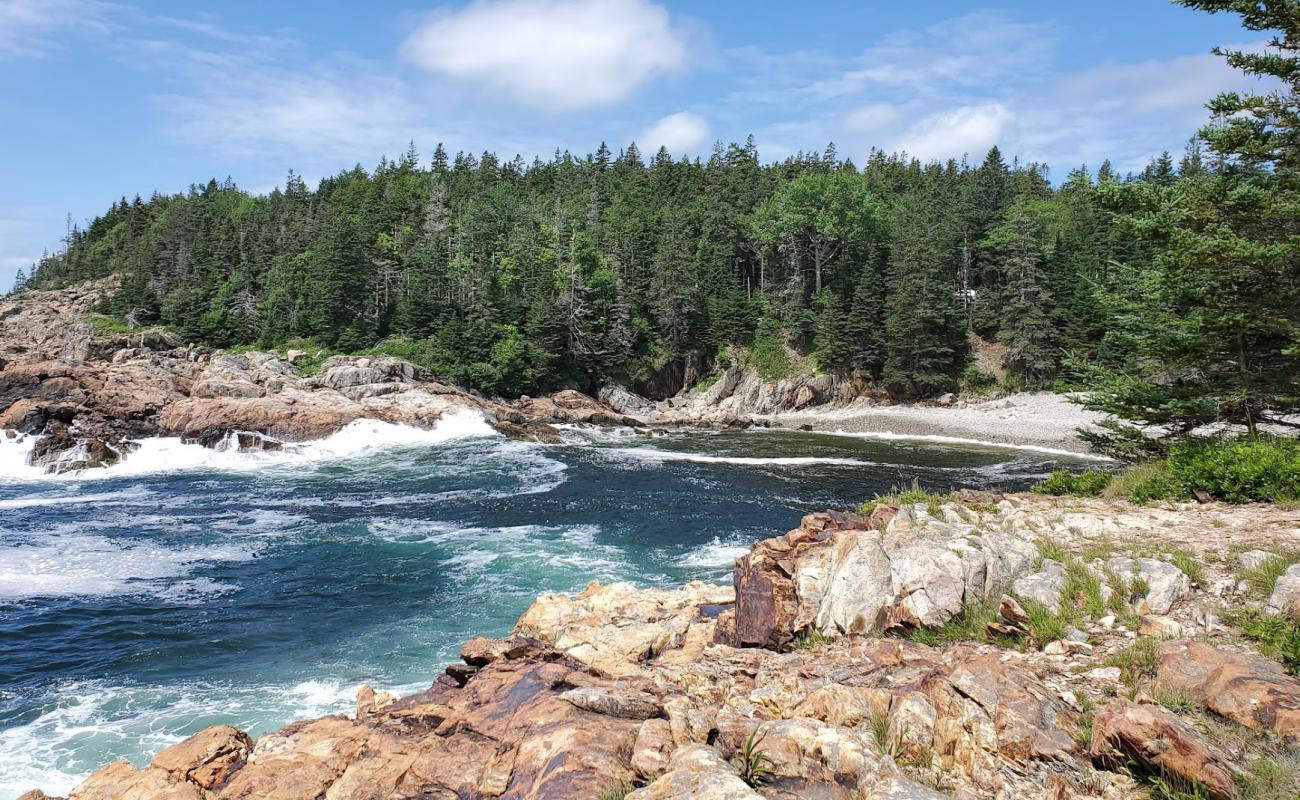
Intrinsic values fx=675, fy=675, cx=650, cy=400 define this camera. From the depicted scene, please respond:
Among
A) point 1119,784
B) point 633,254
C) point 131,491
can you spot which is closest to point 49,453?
point 131,491

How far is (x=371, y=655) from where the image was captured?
12.1m

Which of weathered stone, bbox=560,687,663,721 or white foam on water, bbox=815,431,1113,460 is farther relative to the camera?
white foam on water, bbox=815,431,1113,460

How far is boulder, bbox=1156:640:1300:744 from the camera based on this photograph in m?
4.92

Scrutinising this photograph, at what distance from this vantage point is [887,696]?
617cm

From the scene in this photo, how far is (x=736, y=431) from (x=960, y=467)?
681 inches

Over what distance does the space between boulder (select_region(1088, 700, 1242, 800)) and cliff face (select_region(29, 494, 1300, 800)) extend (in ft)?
0.05

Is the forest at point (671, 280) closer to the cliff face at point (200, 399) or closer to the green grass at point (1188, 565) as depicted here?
the cliff face at point (200, 399)

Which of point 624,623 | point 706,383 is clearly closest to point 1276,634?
point 624,623

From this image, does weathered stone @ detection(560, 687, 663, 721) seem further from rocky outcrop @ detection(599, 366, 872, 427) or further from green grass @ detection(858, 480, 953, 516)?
rocky outcrop @ detection(599, 366, 872, 427)

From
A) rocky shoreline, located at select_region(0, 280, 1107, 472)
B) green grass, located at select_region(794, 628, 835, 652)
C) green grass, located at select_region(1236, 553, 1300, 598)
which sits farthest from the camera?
rocky shoreline, located at select_region(0, 280, 1107, 472)

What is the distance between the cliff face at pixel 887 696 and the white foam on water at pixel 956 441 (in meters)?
28.3

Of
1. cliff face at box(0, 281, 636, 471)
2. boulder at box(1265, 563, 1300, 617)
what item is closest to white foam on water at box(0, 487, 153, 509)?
cliff face at box(0, 281, 636, 471)

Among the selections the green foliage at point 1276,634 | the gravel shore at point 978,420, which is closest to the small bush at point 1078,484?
the green foliage at point 1276,634

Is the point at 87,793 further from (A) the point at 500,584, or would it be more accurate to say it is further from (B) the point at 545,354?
(B) the point at 545,354
